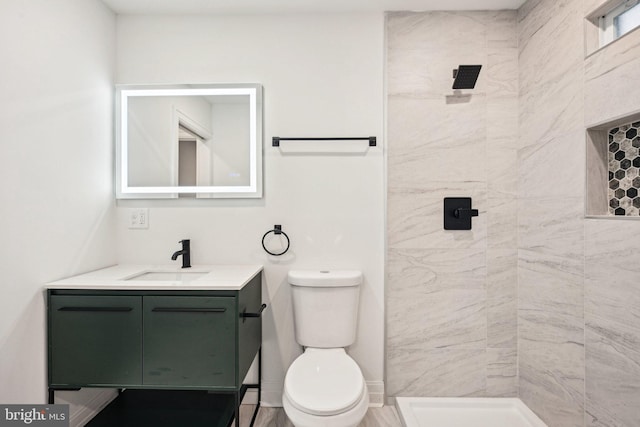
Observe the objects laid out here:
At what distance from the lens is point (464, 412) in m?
1.84

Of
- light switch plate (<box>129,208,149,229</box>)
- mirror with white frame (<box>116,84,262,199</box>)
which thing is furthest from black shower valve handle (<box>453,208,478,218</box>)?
light switch plate (<box>129,208,149,229</box>)

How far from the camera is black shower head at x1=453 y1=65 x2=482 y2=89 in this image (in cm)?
175

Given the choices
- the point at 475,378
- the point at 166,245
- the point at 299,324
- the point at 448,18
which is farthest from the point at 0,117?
the point at 475,378

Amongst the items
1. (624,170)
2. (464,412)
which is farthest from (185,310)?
(624,170)

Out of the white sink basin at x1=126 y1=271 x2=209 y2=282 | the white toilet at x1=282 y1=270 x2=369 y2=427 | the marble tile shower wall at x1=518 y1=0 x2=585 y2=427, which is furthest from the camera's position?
the white sink basin at x1=126 y1=271 x2=209 y2=282

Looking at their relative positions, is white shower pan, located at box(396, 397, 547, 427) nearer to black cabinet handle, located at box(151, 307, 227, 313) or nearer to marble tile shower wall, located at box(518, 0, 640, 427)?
marble tile shower wall, located at box(518, 0, 640, 427)

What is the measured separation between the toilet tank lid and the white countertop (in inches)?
8.9

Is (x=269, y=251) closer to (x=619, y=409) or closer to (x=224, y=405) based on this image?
(x=224, y=405)

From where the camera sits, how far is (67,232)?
158cm

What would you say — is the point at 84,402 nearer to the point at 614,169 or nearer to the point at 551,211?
the point at 551,211

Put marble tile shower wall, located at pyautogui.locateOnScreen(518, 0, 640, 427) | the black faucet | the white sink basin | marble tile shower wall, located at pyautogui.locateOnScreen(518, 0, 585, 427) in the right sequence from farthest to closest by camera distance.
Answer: the black faucet
the white sink basin
marble tile shower wall, located at pyautogui.locateOnScreen(518, 0, 585, 427)
marble tile shower wall, located at pyautogui.locateOnScreen(518, 0, 640, 427)

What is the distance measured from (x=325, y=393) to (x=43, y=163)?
1.62 m

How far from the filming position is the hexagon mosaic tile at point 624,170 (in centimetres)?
130

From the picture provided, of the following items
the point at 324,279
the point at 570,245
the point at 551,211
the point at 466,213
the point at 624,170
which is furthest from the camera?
the point at 466,213
